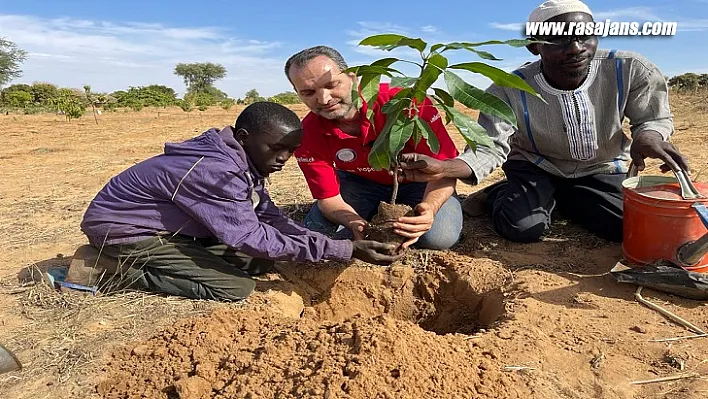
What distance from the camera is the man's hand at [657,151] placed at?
6.96 ft

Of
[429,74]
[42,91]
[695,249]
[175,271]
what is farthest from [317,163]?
[42,91]

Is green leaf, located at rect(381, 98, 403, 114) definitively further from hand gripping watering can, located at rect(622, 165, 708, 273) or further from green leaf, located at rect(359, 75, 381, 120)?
hand gripping watering can, located at rect(622, 165, 708, 273)

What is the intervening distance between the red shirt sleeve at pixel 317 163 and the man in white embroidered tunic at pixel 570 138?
42cm

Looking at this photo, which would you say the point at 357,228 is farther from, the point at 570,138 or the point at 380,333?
the point at 570,138

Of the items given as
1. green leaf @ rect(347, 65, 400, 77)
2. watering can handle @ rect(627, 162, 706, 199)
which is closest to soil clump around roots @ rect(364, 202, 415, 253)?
green leaf @ rect(347, 65, 400, 77)

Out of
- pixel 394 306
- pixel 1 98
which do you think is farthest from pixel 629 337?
pixel 1 98

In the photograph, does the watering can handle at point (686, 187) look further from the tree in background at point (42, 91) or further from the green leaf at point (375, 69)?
the tree in background at point (42, 91)

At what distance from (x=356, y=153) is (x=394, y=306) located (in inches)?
30.6

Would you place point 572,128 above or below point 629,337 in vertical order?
above

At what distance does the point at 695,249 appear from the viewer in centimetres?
198

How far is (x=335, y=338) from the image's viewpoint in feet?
5.30

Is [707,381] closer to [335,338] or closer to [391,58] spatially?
[335,338]

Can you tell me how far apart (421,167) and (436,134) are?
9.0 inches

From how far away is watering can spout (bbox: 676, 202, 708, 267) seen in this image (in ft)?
6.41
